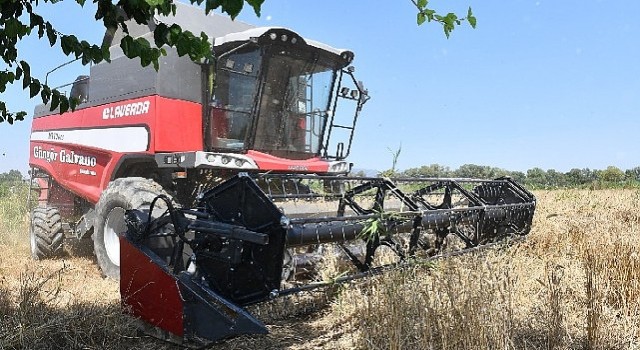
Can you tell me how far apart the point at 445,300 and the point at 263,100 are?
10.2ft

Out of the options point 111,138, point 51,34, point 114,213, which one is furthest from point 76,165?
point 51,34

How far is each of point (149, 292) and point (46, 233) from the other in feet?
13.1

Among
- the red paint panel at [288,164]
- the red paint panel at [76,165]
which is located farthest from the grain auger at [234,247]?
the red paint panel at [76,165]

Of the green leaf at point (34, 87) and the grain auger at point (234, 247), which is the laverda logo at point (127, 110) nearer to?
the grain auger at point (234, 247)

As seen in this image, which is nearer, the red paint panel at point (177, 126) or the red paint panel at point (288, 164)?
the red paint panel at point (177, 126)

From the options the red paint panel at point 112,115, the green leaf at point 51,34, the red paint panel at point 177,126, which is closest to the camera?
the green leaf at point 51,34

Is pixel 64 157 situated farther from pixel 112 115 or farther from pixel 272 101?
pixel 272 101

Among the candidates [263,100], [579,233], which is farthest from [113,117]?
[579,233]

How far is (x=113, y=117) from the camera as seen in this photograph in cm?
545

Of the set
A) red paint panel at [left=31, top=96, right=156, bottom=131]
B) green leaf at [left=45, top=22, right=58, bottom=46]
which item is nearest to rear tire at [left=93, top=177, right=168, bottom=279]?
red paint panel at [left=31, top=96, right=156, bottom=131]

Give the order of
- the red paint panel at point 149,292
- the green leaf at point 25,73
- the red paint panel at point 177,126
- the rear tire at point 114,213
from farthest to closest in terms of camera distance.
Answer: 1. the red paint panel at point 177,126
2. the rear tire at point 114,213
3. the red paint panel at point 149,292
4. the green leaf at point 25,73

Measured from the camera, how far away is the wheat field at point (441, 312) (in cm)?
240

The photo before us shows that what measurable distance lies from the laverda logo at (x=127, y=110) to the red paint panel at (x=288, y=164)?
1.07 meters

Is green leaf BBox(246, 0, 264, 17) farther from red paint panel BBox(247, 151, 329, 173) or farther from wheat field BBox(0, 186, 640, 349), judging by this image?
red paint panel BBox(247, 151, 329, 173)
